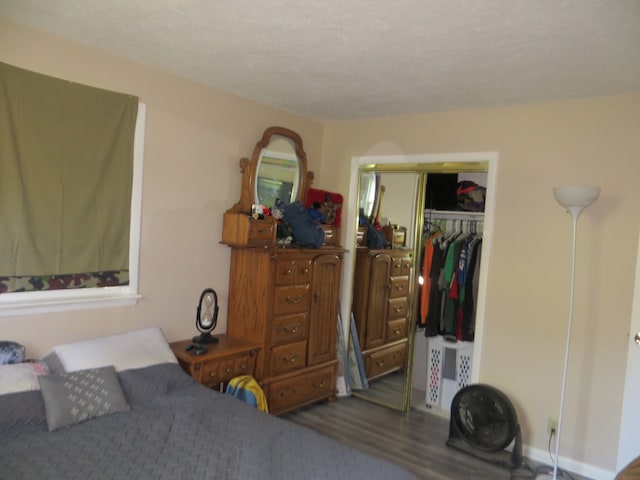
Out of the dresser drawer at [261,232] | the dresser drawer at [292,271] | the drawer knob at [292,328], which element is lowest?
the drawer knob at [292,328]

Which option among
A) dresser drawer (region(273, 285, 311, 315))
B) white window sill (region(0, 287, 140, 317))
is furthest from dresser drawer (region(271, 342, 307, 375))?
white window sill (region(0, 287, 140, 317))

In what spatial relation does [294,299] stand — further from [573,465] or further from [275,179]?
[573,465]

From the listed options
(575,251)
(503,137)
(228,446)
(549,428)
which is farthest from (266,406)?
(503,137)

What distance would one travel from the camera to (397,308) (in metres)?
4.00

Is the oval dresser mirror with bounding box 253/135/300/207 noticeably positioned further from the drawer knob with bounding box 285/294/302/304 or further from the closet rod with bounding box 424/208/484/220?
the closet rod with bounding box 424/208/484/220

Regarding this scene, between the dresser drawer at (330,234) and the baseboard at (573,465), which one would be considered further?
the dresser drawer at (330,234)

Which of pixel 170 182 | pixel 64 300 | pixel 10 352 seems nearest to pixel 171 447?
pixel 10 352

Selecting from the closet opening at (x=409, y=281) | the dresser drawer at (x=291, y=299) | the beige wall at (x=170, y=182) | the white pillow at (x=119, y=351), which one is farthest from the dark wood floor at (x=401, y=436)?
the white pillow at (x=119, y=351)

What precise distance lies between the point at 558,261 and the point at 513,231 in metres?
0.37

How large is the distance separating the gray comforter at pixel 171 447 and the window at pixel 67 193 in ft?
2.31

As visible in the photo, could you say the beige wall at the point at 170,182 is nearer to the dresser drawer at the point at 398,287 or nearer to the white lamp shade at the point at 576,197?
the dresser drawer at the point at 398,287

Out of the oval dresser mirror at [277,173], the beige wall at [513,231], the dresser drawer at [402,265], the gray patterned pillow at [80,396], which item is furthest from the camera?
the dresser drawer at [402,265]

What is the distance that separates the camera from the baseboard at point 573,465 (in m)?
3.01

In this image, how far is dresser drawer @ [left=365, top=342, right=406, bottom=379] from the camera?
400 cm
